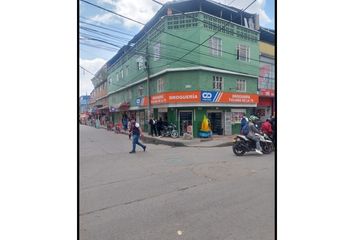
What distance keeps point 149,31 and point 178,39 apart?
0.69 ft

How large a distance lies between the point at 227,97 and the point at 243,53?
39 cm

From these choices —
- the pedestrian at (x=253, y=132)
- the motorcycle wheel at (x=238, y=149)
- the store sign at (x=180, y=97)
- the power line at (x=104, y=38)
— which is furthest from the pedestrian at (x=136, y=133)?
the pedestrian at (x=253, y=132)

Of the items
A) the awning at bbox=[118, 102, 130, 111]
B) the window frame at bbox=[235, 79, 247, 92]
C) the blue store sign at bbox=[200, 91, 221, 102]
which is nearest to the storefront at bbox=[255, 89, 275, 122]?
the window frame at bbox=[235, 79, 247, 92]

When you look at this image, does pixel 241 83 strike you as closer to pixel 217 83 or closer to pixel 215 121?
pixel 217 83

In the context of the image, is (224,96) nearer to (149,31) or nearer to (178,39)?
(178,39)

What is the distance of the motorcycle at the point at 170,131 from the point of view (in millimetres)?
1465

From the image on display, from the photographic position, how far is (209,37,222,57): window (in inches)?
58.4

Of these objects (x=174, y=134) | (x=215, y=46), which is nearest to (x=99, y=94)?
(x=174, y=134)

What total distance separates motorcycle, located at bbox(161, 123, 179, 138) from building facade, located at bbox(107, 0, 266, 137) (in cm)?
4

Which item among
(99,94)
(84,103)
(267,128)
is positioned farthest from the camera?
(267,128)

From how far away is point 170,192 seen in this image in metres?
1.49

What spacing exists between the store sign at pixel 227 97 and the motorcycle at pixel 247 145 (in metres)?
0.28

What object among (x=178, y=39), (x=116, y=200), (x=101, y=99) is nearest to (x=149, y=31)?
→ (x=178, y=39)
